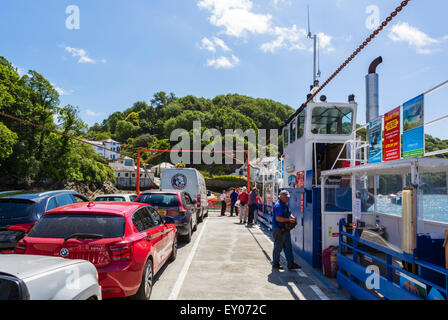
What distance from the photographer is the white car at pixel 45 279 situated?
7.40 ft

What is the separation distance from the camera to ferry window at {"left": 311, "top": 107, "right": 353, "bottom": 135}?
9.47 metres

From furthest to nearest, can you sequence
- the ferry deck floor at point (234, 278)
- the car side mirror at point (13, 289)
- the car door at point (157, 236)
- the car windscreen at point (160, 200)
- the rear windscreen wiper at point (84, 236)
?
the car windscreen at point (160, 200)
the car door at point (157, 236)
the ferry deck floor at point (234, 278)
the rear windscreen wiper at point (84, 236)
the car side mirror at point (13, 289)

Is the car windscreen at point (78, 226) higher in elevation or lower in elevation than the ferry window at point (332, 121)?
lower

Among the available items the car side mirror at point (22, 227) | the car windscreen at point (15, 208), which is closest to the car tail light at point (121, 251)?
the car side mirror at point (22, 227)

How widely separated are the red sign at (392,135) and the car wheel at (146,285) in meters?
4.28

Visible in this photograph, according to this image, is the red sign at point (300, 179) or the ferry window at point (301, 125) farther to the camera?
the ferry window at point (301, 125)

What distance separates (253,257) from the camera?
27.8 ft

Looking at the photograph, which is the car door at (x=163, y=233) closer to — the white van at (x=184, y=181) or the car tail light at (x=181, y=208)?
the car tail light at (x=181, y=208)

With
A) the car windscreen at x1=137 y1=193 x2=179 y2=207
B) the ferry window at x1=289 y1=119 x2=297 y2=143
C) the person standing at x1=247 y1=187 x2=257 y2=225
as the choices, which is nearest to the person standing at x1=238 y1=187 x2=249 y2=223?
the person standing at x1=247 y1=187 x2=257 y2=225

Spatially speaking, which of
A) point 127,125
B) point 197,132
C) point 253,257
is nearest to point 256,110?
point 197,132

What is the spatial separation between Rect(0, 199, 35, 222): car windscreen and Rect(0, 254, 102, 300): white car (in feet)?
13.2

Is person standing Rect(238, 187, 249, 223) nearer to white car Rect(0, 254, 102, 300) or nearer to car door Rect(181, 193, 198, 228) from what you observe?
car door Rect(181, 193, 198, 228)

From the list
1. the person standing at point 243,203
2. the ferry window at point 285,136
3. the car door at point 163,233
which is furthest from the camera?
the person standing at point 243,203
